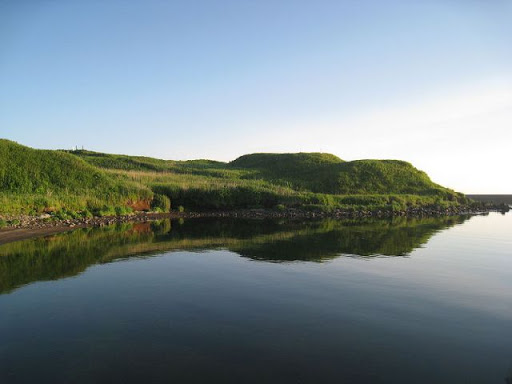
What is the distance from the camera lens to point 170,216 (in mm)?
50750

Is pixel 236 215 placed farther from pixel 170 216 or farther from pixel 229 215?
pixel 170 216

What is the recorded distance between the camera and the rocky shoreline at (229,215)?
3341 centimetres

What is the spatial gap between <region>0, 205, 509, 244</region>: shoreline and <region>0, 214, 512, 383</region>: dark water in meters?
5.74

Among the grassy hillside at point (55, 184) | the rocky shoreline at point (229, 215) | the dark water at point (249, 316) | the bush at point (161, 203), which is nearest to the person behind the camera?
the dark water at point (249, 316)

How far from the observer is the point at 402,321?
1295 centimetres

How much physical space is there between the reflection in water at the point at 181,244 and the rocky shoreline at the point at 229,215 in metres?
3.55

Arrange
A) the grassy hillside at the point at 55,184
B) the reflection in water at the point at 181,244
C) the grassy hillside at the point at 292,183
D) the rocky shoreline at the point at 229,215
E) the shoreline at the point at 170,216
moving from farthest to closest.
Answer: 1. the grassy hillside at the point at 292,183
2. the grassy hillside at the point at 55,184
3. the rocky shoreline at the point at 229,215
4. the shoreline at the point at 170,216
5. the reflection in water at the point at 181,244

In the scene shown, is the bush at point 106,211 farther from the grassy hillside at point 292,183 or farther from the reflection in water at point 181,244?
the grassy hillside at point 292,183

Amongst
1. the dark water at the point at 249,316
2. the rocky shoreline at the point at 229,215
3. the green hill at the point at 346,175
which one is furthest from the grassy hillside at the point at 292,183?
the dark water at the point at 249,316

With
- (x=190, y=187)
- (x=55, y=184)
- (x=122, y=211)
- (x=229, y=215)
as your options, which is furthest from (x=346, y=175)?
(x=55, y=184)

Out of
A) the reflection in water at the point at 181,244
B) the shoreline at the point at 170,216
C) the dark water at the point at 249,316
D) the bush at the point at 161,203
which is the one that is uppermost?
the bush at the point at 161,203

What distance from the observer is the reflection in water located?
20141 millimetres

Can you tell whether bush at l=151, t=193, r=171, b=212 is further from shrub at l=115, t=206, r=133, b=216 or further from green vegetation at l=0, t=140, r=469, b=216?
shrub at l=115, t=206, r=133, b=216

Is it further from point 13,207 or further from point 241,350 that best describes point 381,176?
point 241,350
